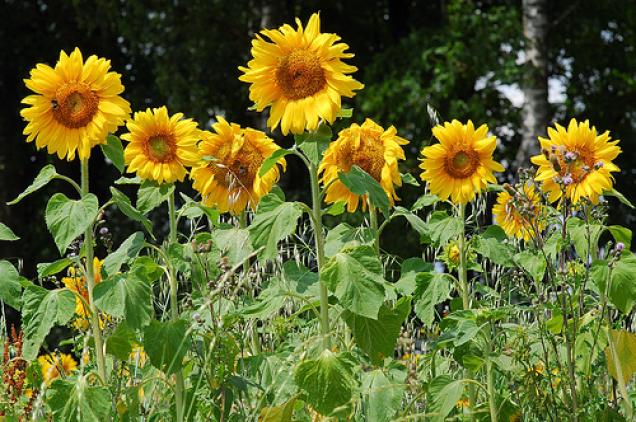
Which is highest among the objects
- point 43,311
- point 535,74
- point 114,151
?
point 535,74

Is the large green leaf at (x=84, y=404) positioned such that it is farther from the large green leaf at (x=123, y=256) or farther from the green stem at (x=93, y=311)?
the large green leaf at (x=123, y=256)

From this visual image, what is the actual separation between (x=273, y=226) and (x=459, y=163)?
2.98ft

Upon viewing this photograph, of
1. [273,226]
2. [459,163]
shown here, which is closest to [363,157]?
[459,163]

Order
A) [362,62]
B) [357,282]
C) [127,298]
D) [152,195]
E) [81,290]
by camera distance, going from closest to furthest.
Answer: [357,282] → [127,298] → [152,195] → [81,290] → [362,62]

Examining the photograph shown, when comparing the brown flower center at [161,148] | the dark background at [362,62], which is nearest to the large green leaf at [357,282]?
the brown flower center at [161,148]

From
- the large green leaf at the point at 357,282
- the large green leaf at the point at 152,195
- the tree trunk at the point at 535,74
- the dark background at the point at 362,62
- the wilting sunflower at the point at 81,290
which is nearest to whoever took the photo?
the large green leaf at the point at 357,282

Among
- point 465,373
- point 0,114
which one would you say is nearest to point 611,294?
point 465,373

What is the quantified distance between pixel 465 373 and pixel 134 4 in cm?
937

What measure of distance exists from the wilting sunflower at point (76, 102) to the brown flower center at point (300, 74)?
44 cm

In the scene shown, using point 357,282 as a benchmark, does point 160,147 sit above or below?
above

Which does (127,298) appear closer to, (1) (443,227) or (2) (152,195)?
(2) (152,195)

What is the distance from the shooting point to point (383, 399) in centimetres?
298

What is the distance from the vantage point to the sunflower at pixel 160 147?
3305 millimetres

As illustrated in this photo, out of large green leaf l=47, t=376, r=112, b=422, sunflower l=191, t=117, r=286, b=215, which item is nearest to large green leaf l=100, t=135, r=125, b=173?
sunflower l=191, t=117, r=286, b=215
